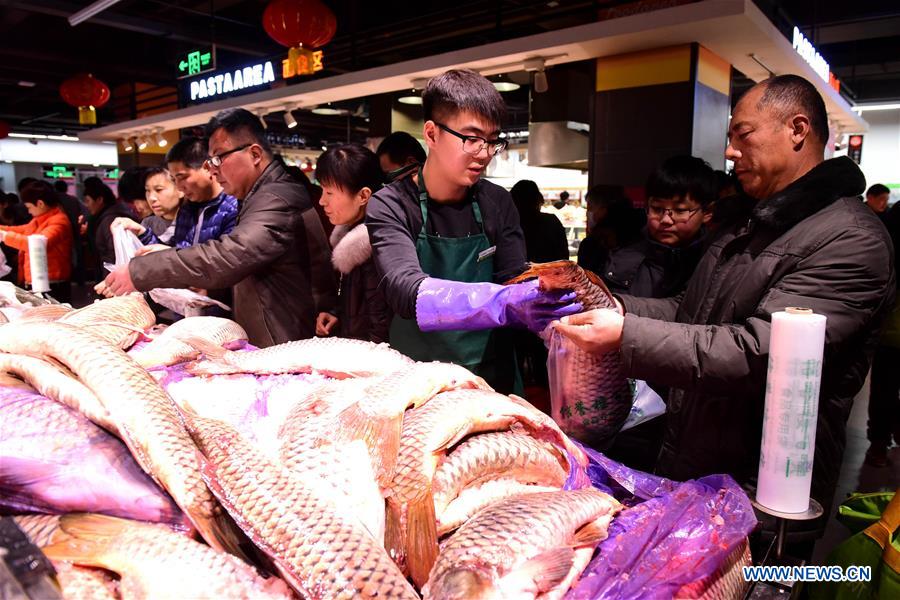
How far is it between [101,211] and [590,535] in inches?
287

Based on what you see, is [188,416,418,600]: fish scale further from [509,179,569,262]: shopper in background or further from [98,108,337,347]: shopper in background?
[509,179,569,262]: shopper in background

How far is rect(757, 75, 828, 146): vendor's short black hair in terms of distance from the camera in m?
1.53

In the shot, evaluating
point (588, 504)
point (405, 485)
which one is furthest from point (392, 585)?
point (588, 504)

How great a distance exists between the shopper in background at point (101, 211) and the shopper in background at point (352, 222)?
137 inches

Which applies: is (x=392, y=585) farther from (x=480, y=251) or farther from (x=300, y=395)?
(x=480, y=251)

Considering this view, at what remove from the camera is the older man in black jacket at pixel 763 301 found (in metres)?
1.29

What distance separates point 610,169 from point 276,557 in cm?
573

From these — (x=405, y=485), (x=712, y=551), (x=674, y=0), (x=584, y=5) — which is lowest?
(x=712, y=551)

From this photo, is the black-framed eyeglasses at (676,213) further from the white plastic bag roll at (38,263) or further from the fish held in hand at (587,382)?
the white plastic bag roll at (38,263)

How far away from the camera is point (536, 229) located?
4.83 meters

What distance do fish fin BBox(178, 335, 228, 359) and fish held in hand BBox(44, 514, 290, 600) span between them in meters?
0.62

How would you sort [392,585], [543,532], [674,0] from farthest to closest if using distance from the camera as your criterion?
[674,0] → [543,532] → [392,585]

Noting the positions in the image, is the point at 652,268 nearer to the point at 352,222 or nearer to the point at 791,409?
the point at 352,222

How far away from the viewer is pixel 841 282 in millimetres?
1318
